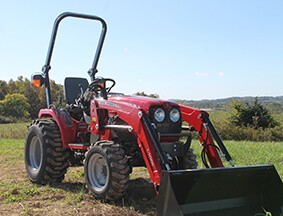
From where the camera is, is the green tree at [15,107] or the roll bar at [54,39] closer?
the roll bar at [54,39]

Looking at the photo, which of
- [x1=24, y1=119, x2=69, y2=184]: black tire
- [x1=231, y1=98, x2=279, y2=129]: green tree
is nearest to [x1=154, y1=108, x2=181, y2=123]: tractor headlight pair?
[x1=24, y1=119, x2=69, y2=184]: black tire

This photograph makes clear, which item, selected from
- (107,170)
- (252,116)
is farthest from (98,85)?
(252,116)

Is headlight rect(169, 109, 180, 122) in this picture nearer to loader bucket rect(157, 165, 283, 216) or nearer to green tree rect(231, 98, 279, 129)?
loader bucket rect(157, 165, 283, 216)

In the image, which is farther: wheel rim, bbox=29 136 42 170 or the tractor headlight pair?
wheel rim, bbox=29 136 42 170

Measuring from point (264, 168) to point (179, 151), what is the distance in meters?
1.38

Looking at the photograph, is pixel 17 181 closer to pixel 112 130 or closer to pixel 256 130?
pixel 112 130

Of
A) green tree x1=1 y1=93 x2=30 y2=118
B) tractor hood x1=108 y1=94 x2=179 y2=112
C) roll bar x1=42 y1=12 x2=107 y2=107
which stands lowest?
green tree x1=1 y1=93 x2=30 y2=118

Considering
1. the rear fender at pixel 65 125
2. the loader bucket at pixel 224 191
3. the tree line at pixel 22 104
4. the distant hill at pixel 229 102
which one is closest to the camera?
the loader bucket at pixel 224 191

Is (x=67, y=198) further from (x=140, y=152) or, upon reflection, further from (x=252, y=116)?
(x=252, y=116)

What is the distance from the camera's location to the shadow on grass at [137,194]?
17.1ft

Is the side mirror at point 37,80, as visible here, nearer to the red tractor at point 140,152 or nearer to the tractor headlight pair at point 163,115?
the red tractor at point 140,152

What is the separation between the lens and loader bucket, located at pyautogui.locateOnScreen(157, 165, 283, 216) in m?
4.08

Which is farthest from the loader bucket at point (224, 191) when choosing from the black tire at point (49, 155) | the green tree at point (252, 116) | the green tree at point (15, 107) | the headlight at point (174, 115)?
the green tree at point (15, 107)

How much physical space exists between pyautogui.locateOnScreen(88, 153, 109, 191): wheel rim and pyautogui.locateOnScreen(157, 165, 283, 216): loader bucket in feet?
5.24
